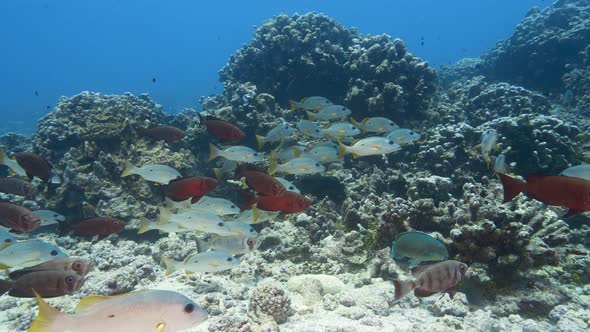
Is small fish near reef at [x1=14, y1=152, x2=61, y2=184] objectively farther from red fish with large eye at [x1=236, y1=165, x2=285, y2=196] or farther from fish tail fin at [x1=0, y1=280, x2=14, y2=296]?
red fish with large eye at [x1=236, y1=165, x2=285, y2=196]

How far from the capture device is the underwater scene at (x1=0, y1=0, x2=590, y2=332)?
172 inches

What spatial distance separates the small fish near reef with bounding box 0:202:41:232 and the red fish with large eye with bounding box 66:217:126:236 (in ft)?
1.85

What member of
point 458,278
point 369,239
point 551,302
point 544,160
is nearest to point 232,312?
point 458,278

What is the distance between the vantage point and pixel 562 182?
3385 mm

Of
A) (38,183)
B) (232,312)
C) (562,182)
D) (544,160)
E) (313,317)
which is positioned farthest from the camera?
(38,183)

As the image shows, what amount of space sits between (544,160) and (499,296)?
5.53m

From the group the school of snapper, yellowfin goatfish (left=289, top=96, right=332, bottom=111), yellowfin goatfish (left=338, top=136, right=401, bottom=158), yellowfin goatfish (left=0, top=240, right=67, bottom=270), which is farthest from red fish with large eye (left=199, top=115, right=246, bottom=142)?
yellowfin goatfish (left=289, top=96, right=332, bottom=111)

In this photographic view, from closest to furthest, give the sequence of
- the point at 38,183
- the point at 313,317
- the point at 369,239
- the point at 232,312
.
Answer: the point at 232,312 → the point at 313,317 → the point at 369,239 → the point at 38,183

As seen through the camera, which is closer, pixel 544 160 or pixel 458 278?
pixel 458 278

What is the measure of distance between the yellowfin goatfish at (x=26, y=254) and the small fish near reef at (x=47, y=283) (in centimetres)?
59

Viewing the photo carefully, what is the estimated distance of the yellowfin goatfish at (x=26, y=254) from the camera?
15.0 feet

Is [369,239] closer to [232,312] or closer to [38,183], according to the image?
[232,312]

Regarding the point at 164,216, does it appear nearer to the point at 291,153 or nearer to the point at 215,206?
the point at 215,206

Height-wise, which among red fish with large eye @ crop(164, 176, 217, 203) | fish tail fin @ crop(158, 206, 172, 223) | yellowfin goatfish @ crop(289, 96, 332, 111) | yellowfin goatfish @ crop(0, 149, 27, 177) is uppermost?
yellowfin goatfish @ crop(289, 96, 332, 111)
